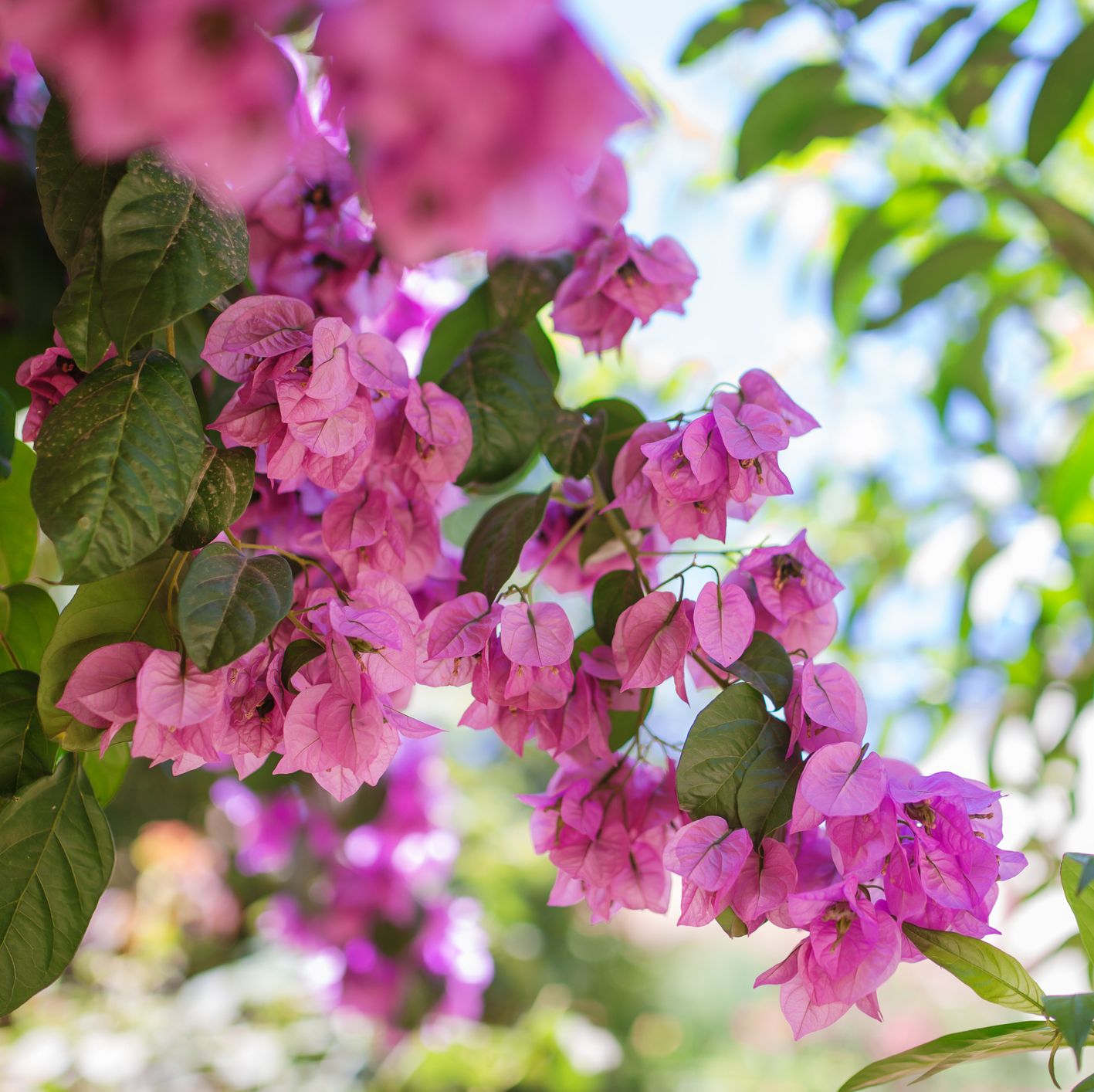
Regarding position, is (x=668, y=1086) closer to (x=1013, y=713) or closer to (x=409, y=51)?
(x=1013, y=713)

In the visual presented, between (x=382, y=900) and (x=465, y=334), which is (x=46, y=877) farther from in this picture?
(x=382, y=900)

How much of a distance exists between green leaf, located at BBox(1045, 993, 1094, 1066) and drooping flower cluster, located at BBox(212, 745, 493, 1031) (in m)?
0.96

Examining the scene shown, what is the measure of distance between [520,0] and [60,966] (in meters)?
Answer: 0.33

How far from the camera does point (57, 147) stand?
1.09 ft

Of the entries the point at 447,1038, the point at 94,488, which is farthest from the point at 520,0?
the point at 447,1038

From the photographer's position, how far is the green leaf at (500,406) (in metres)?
0.41

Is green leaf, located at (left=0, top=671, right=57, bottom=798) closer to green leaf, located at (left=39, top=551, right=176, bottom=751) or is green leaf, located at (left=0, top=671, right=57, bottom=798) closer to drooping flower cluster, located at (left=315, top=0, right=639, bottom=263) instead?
green leaf, located at (left=39, top=551, right=176, bottom=751)

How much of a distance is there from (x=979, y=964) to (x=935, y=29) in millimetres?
578

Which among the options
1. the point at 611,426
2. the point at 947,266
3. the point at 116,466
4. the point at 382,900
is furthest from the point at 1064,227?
the point at 382,900

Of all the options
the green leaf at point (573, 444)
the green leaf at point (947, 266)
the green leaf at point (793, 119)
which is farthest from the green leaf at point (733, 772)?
the green leaf at point (947, 266)

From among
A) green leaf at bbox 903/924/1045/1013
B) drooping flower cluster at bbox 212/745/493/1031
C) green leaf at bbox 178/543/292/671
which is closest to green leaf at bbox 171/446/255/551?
green leaf at bbox 178/543/292/671

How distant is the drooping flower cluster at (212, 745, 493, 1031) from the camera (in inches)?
48.5

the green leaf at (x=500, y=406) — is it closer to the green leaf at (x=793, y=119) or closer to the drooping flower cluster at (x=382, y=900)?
the green leaf at (x=793, y=119)

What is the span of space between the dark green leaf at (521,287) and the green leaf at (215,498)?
18 centimetres
